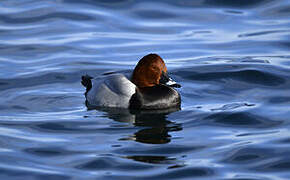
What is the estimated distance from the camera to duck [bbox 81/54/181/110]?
1012 centimetres

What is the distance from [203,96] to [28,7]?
671 cm

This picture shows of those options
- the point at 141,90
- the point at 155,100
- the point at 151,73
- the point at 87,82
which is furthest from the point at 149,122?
the point at 87,82

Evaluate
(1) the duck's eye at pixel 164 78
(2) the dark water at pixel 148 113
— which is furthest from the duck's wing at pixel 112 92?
(1) the duck's eye at pixel 164 78

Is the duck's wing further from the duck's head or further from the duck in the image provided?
the duck's head

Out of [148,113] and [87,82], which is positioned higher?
[87,82]

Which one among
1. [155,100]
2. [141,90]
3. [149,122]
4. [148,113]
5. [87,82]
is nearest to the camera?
[149,122]

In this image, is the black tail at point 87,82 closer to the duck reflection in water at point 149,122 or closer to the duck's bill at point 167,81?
the duck reflection in water at point 149,122

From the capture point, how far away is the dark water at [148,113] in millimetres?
7562

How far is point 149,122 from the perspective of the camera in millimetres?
9508

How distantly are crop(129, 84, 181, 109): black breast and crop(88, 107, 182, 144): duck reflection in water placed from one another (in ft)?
0.25

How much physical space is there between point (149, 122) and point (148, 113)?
480 millimetres

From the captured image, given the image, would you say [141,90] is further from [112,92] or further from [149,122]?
[149,122]

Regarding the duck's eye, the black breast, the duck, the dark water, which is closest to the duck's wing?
the duck

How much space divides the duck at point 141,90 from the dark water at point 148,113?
226mm
